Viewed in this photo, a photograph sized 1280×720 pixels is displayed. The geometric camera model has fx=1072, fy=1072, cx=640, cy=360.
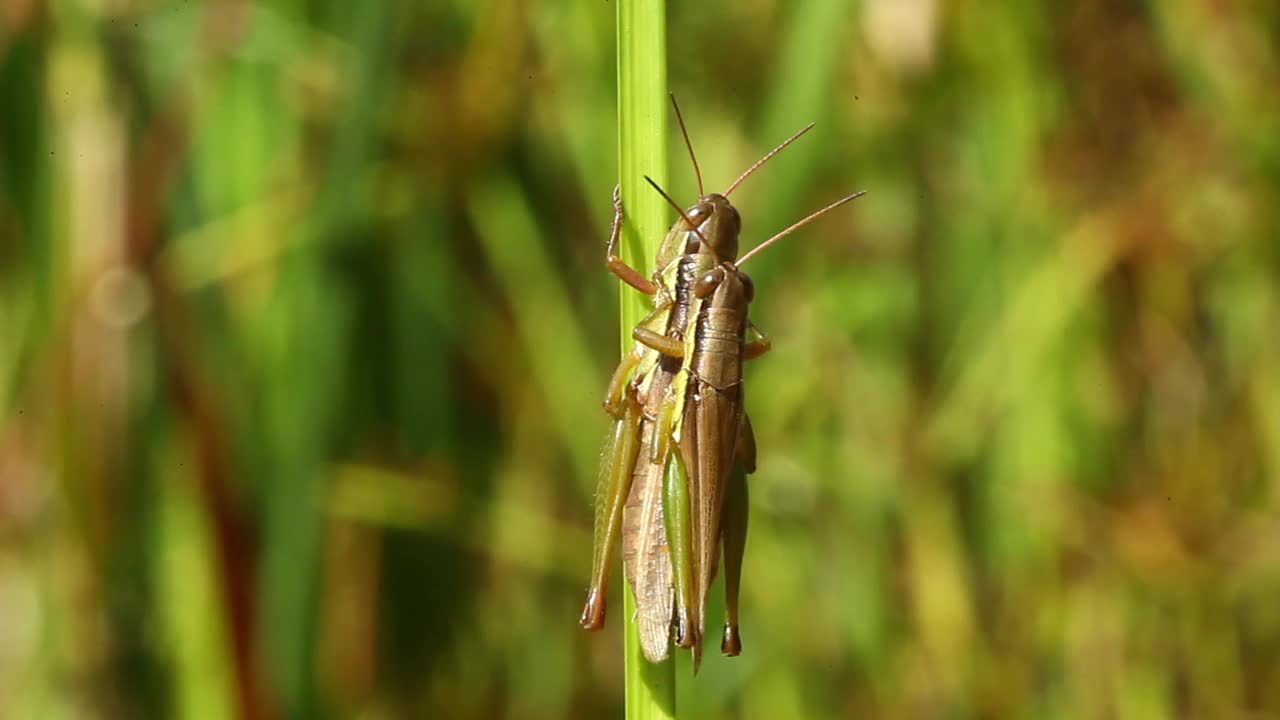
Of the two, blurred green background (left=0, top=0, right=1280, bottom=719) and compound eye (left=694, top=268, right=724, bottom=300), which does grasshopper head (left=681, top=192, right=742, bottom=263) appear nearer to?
compound eye (left=694, top=268, right=724, bottom=300)

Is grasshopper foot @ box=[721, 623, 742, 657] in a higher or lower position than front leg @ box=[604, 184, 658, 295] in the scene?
lower

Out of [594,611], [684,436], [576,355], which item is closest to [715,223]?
[684,436]

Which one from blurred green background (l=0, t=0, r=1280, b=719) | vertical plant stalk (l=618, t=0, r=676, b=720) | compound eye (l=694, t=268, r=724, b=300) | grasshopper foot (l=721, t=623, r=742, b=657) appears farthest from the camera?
blurred green background (l=0, t=0, r=1280, b=719)

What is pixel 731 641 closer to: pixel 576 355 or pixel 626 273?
pixel 626 273

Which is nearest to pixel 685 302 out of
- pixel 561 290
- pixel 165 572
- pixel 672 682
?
pixel 672 682

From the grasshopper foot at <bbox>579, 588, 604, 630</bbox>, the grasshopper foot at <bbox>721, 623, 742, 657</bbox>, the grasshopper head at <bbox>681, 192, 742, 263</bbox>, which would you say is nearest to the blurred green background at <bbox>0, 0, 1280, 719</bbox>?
the grasshopper head at <bbox>681, 192, 742, 263</bbox>

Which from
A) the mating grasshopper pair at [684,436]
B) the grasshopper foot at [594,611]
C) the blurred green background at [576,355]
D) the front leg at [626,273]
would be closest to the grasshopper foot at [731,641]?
the mating grasshopper pair at [684,436]

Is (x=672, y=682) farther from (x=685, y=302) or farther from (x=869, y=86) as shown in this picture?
(x=869, y=86)
